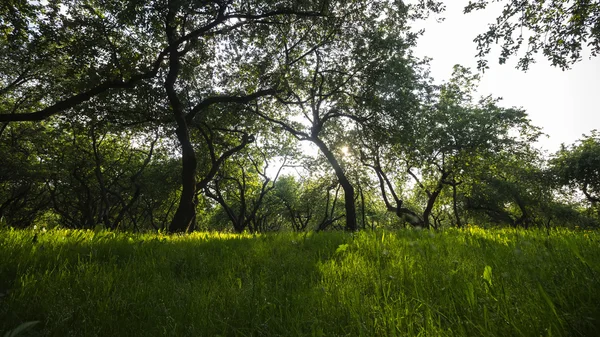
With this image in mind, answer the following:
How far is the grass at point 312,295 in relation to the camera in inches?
63.1

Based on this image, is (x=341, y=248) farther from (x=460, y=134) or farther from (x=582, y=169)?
(x=582, y=169)

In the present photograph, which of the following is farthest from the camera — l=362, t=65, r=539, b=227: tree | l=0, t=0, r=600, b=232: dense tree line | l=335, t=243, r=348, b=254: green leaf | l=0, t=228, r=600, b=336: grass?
l=362, t=65, r=539, b=227: tree

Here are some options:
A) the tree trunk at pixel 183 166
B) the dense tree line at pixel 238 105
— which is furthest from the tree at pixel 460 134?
the tree trunk at pixel 183 166

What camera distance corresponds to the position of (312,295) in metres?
2.28

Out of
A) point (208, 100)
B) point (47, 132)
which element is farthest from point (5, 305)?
point (47, 132)

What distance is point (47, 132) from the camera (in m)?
18.9

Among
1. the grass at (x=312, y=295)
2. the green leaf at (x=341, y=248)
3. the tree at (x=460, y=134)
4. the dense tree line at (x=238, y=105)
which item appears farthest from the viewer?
the tree at (x=460, y=134)

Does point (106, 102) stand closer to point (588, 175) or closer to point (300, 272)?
point (300, 272)

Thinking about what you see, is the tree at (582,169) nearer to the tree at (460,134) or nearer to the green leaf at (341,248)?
the tree at (460,134)

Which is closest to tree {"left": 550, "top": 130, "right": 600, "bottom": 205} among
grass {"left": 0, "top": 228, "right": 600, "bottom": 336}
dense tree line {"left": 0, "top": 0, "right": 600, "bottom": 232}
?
dense tree line {"left": 0, "top": 0, "right": 600, "bottom": 232}

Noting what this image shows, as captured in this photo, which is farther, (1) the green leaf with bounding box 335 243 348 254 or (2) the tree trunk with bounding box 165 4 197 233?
(2) the tree trunk with bounding box 165 4 197 233

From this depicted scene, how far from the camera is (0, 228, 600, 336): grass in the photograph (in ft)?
5.25

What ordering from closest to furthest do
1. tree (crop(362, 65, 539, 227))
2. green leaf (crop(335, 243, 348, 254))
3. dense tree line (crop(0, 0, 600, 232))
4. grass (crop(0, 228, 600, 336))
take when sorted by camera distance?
grass (crop(0, 228, 600, 336)), green leaf (crop(335, 243, 348, 254)), dense tree line (crop(0, 0, 600, 232)), tree (crop(362, 65, 539, 227))

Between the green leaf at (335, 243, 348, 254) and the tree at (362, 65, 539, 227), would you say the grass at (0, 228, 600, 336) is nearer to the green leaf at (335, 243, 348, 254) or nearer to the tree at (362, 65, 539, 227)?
the green leaf at (335, 243, 348, 254)
